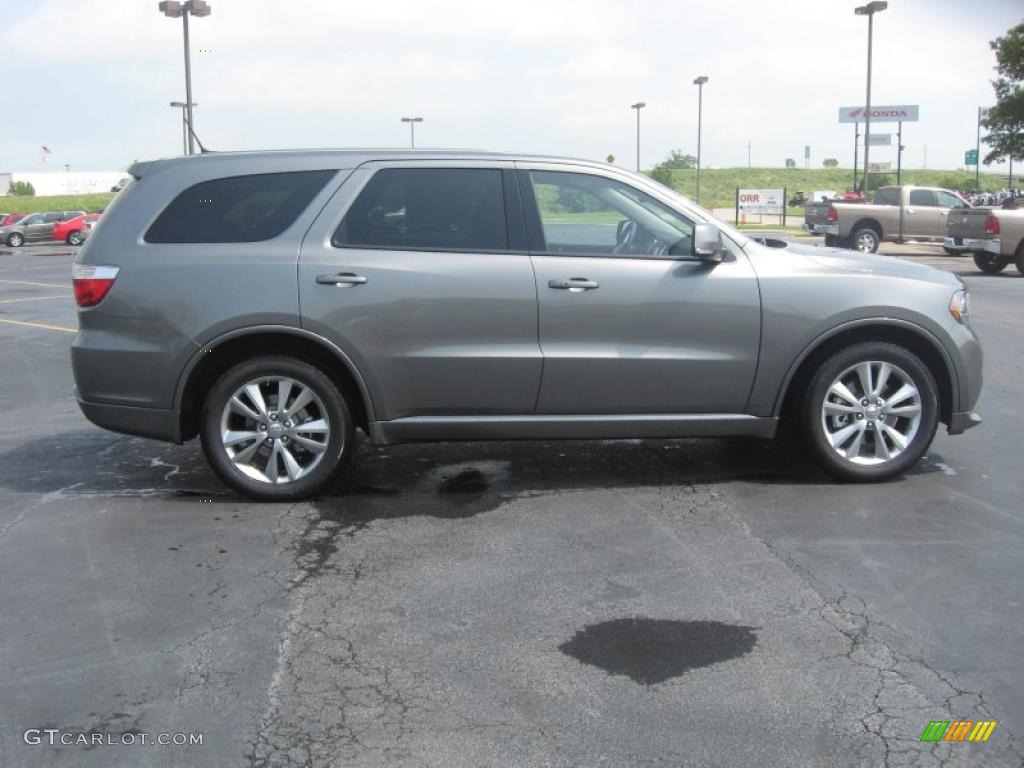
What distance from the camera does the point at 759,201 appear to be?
58750 millimetres

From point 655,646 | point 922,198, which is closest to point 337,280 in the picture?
point 655,646

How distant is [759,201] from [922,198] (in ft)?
97.0

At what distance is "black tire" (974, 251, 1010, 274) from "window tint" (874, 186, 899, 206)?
7237 mm

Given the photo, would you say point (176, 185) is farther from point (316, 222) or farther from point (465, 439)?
point (465, 439)

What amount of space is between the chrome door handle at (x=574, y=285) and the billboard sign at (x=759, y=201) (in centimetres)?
5355

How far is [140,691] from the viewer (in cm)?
358

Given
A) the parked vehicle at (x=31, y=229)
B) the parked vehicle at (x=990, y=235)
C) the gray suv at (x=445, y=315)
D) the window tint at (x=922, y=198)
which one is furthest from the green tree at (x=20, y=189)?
the gray suv at (x=445, y=315)

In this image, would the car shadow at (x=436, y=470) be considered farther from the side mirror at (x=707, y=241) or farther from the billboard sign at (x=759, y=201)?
the billboard sign at (x=759, y=201)

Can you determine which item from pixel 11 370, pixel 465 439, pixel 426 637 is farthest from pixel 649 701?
pixel 11 370

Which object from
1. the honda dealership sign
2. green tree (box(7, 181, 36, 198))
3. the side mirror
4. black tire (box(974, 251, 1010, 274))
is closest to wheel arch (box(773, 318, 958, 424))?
the side mirror

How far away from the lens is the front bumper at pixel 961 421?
20.1 feet

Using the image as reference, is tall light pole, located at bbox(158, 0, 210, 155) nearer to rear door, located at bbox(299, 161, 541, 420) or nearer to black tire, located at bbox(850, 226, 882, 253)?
black tire, located at bbox(850, 226, 882, 253)

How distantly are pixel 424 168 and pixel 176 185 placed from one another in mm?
1292

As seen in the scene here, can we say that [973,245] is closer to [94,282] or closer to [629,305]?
[629,305]
